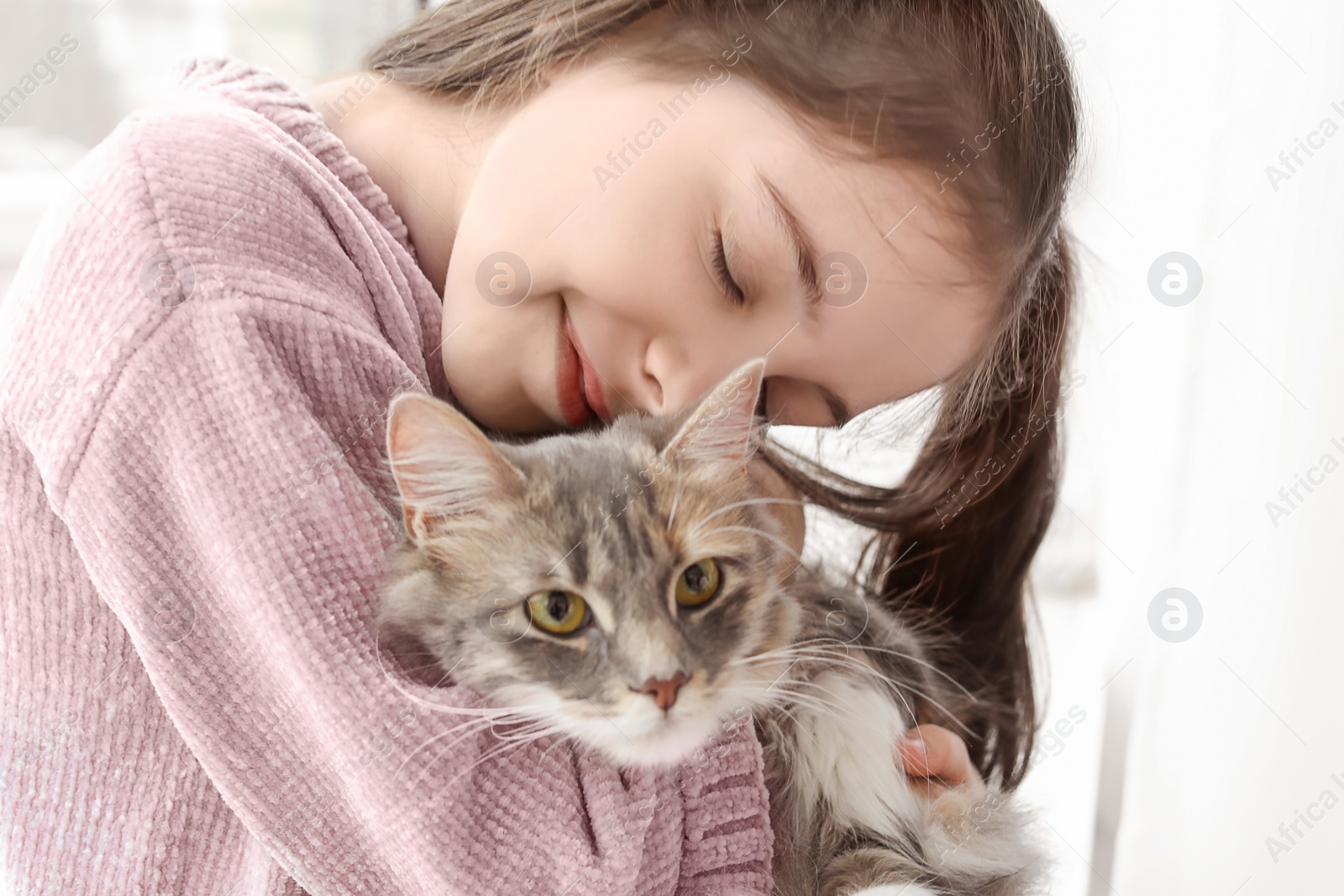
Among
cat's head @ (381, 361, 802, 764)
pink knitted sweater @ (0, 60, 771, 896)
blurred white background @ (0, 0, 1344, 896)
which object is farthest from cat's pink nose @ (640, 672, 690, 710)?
blurred white background @ (0, 0, 1344, 896)

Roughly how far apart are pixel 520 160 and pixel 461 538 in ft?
1.52

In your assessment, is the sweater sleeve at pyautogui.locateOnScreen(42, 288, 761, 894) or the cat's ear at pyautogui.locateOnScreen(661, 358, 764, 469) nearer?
the sweater sleeve at pyautogui.locateOnScreen(42, 288, 761, 894)

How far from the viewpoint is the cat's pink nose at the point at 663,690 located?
0.92m

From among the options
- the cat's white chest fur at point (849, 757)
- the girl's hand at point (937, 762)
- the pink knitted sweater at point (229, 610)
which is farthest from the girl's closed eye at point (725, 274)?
the girl's hand at point (937, 762)

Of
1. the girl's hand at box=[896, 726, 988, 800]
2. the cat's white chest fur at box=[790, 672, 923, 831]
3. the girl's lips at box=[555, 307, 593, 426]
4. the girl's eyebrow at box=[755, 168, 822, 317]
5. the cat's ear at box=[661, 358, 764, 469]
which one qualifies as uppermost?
the girl's eyebrow at box=[755, 168, 822, 317]

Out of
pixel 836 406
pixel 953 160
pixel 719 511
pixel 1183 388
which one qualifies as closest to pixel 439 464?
pixel 719 511

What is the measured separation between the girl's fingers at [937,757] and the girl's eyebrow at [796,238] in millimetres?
568

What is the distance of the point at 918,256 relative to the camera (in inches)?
43.4

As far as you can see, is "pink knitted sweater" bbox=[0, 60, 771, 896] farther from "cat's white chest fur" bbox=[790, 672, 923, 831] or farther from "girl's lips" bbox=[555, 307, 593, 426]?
"girl's lips" bbox=[555, 307, 593, 426]

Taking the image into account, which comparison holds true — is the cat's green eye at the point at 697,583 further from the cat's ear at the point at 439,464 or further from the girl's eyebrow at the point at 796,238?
the girl's eyebrow at the point at 796,238

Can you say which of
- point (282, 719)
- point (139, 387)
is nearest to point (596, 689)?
point (282, 719)

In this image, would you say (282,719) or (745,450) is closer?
(282,719)

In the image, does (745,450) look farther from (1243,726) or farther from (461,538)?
(1243,726)

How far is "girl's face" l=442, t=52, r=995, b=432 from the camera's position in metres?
1.07
